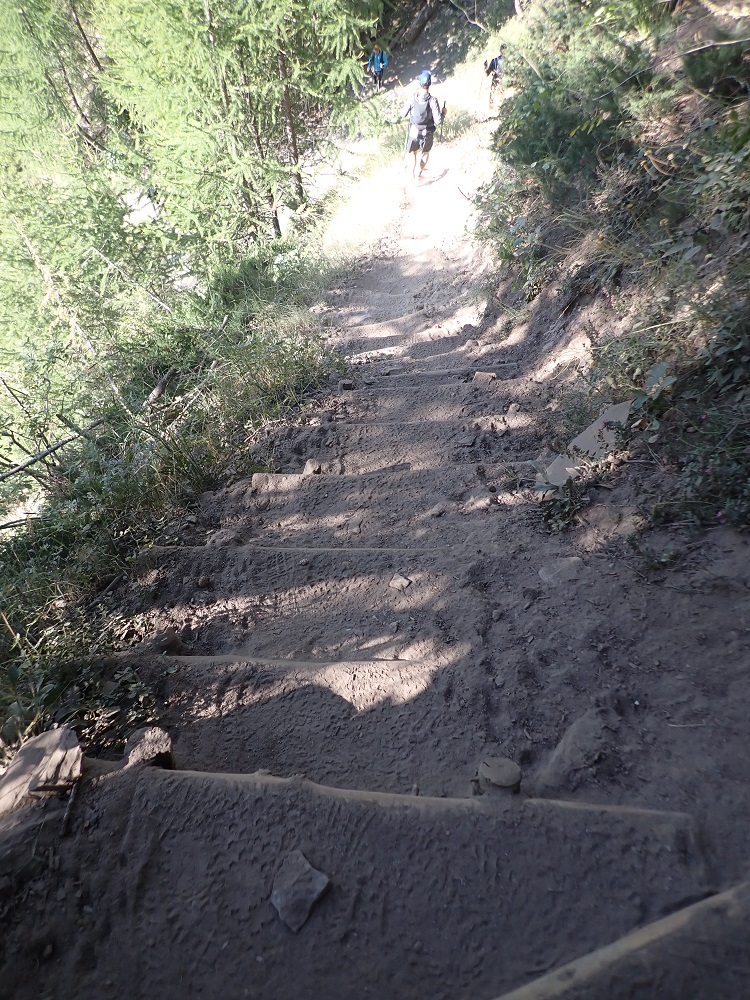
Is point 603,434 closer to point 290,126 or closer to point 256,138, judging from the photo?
point 256,138

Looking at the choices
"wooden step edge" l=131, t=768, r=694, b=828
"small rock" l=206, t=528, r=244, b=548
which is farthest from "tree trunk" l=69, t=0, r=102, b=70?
"wooden step edge" l=131, t=768, r=694, b=828

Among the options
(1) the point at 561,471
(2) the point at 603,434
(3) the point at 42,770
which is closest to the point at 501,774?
(3) the point at 42,770

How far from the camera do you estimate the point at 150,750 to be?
6.43ft

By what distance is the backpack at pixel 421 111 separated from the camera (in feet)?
37.3

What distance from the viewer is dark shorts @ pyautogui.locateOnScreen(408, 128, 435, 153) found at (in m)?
11.7

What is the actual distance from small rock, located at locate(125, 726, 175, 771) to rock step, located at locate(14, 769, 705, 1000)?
129 millimetres

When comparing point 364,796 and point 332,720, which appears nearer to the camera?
point 364,796

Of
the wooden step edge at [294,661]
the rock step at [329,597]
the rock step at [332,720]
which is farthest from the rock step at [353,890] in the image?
the rock step at [329,597]

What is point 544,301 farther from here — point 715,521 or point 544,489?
point 715,521

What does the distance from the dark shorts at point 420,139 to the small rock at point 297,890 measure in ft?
43.9

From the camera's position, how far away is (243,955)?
4.93ft

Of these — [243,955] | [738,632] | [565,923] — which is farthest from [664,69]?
[243,955]

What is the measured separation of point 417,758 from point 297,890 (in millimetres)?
748

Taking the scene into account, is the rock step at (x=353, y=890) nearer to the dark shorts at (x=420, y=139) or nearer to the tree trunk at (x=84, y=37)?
the dark shorts at (x=420, y=139)
